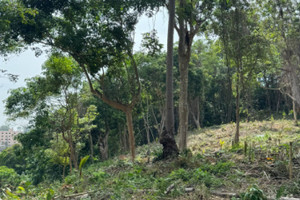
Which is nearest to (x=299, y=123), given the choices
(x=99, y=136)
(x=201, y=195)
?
(x=201, y=195)

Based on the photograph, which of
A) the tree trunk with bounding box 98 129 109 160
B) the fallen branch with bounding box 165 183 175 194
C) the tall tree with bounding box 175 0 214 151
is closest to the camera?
the fallen branch with bounding box 165 183 175 194

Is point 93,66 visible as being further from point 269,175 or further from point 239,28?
point 269,175

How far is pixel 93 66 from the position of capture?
1115 centimetres

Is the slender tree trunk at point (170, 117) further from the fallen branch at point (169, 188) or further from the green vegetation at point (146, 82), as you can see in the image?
the fallen branch at point (169, 188)

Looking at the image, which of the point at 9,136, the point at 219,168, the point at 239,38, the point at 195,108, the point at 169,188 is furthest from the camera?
the point at 195,108

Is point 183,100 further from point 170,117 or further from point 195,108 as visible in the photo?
point 195,108

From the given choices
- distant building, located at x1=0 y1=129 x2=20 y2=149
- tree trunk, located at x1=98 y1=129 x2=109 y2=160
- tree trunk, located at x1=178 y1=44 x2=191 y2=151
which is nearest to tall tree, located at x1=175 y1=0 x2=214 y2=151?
Result: tree trunk, located at x1=178 y1=44 x2=191 y2=151

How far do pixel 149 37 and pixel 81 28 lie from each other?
259 cm

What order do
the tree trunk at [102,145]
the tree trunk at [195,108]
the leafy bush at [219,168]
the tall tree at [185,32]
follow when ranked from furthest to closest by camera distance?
the tree trunk at [195,108] < the tree trunk at [102,145] < the tall tree at [185,32] < the leafy bush at [219,168]

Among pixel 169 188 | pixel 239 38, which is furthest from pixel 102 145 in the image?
pixel 169 188

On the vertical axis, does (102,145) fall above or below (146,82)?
below

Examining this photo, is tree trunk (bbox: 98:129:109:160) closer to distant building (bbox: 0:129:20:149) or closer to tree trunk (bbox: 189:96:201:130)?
distant building (bbox: 0:129:20:149)

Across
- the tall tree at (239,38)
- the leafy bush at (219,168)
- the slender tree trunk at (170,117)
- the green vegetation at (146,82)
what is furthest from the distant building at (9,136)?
the leafy bush at (219,168)

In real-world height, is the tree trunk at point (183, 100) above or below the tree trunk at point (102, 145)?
above
